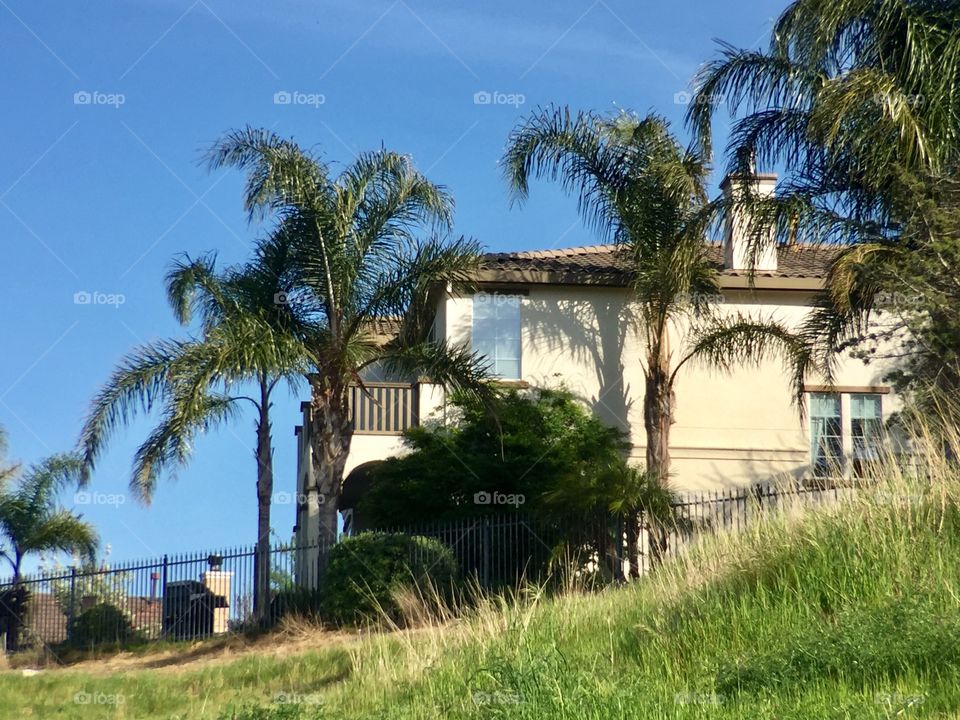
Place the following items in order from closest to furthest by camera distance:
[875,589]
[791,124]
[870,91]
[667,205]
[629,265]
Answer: [875,589] → [870,91] → [791,124] → [667,205] → [629,265]

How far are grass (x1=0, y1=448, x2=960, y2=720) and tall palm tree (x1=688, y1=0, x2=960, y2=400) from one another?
6687 millimetres

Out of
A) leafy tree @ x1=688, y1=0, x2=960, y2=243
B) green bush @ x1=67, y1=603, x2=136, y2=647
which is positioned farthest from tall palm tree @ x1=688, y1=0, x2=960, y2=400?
green bush @ x1=67, y1=603, x2=136, y2=647

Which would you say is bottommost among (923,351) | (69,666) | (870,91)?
(69,666)

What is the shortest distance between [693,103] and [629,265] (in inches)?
190

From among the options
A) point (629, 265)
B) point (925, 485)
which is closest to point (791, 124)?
point (629, 265)

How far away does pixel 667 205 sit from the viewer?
22625 mm

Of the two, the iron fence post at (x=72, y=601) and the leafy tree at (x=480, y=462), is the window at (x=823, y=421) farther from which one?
the iron fence post at (x=72, y=601)

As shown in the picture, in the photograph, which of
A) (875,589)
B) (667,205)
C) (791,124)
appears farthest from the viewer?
(667,205)

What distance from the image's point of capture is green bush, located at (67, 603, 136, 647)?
2217 cm

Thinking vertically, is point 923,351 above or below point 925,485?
above

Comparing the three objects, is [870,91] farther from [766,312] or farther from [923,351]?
[766,312]

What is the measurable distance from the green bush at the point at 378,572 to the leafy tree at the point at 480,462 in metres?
3.00

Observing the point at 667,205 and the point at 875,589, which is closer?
the point at 875,589

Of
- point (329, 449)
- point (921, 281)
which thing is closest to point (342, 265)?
point (329, 449)
